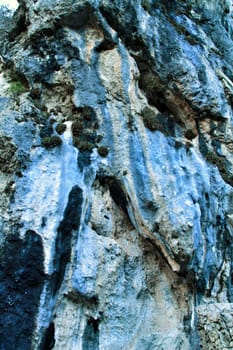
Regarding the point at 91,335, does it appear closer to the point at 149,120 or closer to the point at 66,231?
the point at 66,231

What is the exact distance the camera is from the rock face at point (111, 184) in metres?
11.2

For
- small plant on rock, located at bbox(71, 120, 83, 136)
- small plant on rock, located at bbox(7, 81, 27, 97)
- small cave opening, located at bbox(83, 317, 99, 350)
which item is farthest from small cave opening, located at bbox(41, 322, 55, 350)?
small plant on rock, located at bbox(7, 81, 27, 97)

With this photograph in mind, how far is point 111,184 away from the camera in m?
14.0

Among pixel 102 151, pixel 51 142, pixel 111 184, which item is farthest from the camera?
pixel 102 151

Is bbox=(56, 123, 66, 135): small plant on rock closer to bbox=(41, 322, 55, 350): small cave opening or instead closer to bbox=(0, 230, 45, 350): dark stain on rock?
bbox=(0, 230, 45, 350): dark stain on rock

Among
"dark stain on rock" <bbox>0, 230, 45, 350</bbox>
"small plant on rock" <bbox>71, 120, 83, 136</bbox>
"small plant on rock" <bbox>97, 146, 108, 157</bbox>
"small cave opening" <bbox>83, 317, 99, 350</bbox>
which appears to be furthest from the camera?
"small plant on rock" <bbox>71, 120, 83, 136</bbox>

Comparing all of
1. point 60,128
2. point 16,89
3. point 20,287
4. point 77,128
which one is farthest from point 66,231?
point 16,89

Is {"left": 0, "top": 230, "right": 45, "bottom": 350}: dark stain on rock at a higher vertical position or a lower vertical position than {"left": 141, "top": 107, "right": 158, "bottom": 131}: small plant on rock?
lower

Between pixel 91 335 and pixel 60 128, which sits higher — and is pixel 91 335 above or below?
below

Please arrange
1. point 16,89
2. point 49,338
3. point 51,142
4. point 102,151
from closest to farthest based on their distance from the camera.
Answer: point 49,338
point 51,142
point 102,151
point 16,89

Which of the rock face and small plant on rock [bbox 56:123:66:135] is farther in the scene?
small plant on rock [bbox 56:123:66:135]

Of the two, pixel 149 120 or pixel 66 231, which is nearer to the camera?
pixel 66 231

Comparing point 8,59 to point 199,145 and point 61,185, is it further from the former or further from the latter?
point 199,145

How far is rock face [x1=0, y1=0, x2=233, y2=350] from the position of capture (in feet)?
36.9
